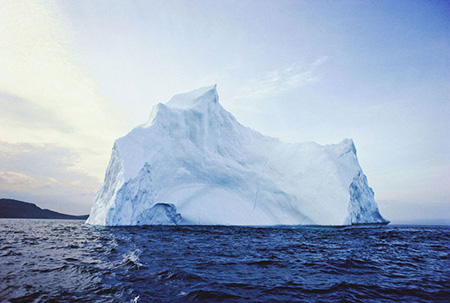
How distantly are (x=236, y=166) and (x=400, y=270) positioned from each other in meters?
21.3

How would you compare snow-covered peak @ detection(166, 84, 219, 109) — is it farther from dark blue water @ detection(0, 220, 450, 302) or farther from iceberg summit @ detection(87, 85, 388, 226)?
dark blue water @ detection(0, 220, 450, 302)

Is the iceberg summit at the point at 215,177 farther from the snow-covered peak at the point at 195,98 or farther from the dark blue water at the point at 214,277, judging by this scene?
the dark blue water at the point at 214,277

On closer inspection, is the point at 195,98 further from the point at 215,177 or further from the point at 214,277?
the point at 214,277

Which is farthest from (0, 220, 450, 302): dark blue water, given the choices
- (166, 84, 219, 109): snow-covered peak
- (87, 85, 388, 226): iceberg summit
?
(166, 84, 219, 109): snow-covered peak

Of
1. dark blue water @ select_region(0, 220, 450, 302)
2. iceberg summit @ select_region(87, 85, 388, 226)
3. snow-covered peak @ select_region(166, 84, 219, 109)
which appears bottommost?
dark blue water @ select_region(0, 220, 450, 302)

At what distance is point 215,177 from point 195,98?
10266 millimetres

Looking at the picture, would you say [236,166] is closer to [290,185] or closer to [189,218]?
[290,185]

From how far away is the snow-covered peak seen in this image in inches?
1172

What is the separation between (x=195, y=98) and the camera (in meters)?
30.1

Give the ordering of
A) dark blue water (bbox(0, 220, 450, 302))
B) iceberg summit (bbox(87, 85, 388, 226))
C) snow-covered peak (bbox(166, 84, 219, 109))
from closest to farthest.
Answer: dark blue water (bbox(0, 220, 450, 302))
iceberg summit (bbox(87, 85, 388, 226))
snow-covered peak (bbox(166, 84, 219, 109))

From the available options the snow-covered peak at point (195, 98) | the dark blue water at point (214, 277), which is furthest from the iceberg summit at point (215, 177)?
the dark blue water at point (214, 277)

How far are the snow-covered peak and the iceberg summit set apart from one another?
0.12 metres

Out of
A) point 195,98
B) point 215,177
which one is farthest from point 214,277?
point 195,98

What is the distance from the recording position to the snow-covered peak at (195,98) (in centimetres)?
2977
